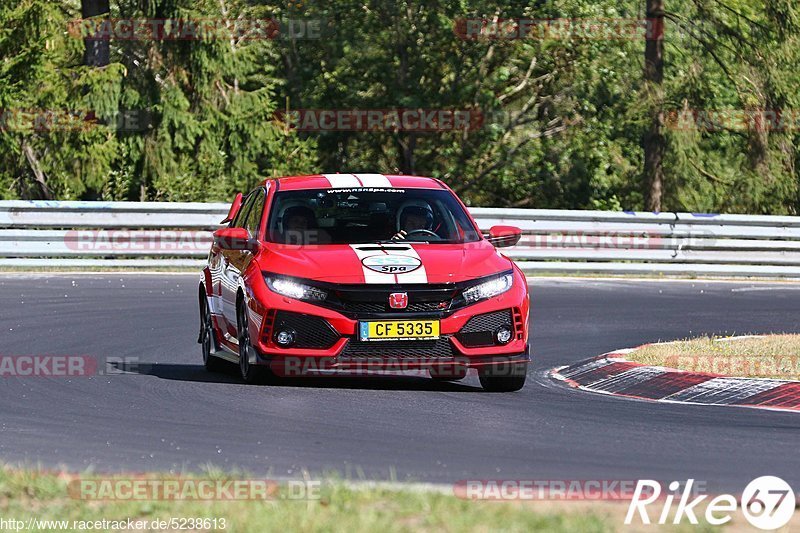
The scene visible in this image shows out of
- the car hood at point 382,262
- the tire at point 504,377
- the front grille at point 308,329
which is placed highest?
the car hood at point 382,262

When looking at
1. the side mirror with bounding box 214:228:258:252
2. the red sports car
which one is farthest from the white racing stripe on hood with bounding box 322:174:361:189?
the side mirror with bounding box 214:228:258:252

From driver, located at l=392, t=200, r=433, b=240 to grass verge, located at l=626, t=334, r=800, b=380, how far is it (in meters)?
2.11

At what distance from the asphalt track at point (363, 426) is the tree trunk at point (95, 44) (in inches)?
573

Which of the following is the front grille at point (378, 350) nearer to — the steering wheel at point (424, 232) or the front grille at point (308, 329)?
the front grille at point (308, 329)

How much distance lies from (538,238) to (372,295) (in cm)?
1308

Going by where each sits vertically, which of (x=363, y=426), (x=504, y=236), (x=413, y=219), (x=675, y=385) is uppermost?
(x=413, y=219)

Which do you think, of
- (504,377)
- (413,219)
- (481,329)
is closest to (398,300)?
(481,329)

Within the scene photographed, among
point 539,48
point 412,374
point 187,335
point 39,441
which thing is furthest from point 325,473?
point 539,48

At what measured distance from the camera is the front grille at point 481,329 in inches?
430

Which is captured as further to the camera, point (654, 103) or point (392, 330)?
point (654, 103)

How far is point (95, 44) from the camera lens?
96.5ft

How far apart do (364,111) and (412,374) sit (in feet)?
71.8

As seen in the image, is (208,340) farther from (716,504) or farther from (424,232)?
(716,504)

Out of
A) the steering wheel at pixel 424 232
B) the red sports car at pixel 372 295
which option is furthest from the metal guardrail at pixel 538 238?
the steering wheel at pixel 424 232
